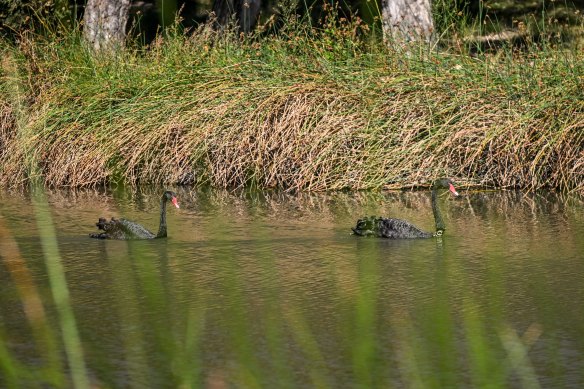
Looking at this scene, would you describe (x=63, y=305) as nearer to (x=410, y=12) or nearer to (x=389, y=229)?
(x=389, y=229)

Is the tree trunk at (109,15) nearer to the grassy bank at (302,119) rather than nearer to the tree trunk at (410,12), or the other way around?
the grassy bank at (302,119)

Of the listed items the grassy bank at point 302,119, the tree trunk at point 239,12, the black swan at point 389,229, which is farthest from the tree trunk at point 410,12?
the black swan at point 389,229

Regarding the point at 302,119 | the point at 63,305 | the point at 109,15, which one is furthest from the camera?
the point at 109,15

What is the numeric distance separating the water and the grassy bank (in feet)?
3.47

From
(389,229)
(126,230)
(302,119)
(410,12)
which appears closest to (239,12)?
(410,12)

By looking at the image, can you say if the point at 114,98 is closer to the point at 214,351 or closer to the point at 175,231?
the point at 175,231

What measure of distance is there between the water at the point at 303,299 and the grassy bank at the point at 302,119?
106 centimetres

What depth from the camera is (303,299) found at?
673 cm

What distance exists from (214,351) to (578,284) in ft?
8.06

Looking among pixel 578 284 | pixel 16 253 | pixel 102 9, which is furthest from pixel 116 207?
pixel 102 9

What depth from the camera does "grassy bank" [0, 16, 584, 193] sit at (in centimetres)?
1153

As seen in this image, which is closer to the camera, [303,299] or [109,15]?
[303,299]

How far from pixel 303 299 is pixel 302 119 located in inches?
218

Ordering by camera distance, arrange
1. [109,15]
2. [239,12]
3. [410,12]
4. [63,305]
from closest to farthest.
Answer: [63,305]
[410,12]
[109,15]
[239,12]
